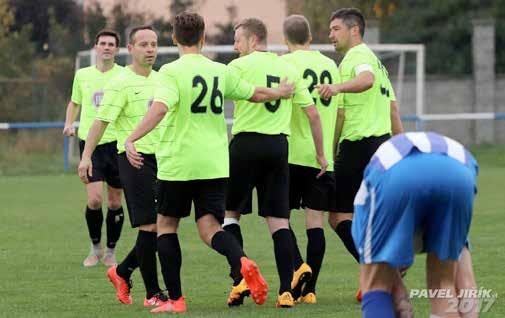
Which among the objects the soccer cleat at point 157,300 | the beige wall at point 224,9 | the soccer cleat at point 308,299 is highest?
the beige wall at point 224,9

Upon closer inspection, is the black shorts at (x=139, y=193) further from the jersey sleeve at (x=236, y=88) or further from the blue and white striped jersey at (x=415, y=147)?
the blue and white striped jersey at (x=415, y=147)

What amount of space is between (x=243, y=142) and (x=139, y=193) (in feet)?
2.69

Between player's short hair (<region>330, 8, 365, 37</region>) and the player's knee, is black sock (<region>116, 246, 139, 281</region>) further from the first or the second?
the player's knee

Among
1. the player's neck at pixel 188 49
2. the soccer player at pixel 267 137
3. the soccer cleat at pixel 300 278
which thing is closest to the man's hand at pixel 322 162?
the soccer player at pixel 267 137

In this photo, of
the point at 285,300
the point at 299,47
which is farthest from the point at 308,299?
the point at 299,47

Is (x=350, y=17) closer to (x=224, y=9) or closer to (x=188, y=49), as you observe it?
(x=188, y=49)

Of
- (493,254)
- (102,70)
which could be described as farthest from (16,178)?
(493,254)

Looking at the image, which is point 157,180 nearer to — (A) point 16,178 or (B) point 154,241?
(B) point 154,241

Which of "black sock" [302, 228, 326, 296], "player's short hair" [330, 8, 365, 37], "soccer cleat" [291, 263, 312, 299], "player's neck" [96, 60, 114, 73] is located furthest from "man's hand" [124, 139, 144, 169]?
"player's neck" [96, 60, 114, 73]

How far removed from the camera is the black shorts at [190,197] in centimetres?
844

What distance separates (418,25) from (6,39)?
1273 centimetres

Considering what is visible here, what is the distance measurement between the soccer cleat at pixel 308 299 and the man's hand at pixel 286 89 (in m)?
1.51

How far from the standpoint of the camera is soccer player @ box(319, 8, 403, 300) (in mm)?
9289

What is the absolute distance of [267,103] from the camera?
29.2ft
